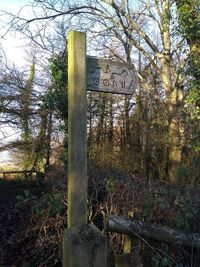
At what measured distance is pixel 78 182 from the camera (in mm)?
3213

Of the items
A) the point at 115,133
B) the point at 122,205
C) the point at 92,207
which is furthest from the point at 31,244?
the point at 115,133

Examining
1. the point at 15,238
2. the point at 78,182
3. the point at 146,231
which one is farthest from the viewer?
the point at 15,238

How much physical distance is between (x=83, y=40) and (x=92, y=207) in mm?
2641

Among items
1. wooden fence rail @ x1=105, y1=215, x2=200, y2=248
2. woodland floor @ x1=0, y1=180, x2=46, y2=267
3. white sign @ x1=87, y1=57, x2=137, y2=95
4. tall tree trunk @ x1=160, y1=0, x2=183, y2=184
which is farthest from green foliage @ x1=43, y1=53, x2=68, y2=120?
wooden fence rail @ x1=105, y1=215, x2=200, y2=248

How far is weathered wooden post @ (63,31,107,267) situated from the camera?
3104mm

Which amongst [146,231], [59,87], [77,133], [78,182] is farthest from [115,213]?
[59,87]

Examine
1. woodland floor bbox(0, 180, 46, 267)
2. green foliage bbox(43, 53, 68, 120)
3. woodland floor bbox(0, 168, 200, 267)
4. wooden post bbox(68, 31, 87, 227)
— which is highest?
green foliage bbox(43, 53, 68, 120)

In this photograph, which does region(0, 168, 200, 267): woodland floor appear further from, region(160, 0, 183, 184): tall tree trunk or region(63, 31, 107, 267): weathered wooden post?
region(160, 0, 183, 184): tall tree trunk

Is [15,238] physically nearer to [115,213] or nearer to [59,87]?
[115,213]

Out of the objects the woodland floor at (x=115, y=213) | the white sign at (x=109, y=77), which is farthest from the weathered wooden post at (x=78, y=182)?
the woodland floor at (x=115, y=213)

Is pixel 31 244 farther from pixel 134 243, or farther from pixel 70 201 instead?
pixel 70 201

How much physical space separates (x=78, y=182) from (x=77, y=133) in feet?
1.34

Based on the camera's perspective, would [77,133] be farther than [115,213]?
No

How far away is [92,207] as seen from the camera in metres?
5.29
